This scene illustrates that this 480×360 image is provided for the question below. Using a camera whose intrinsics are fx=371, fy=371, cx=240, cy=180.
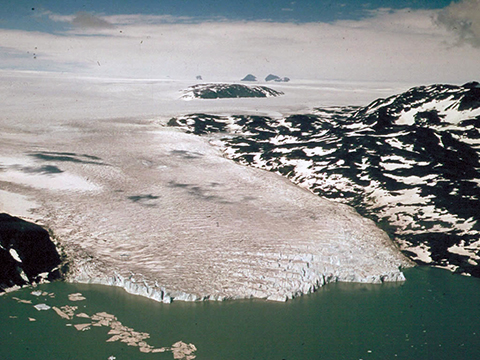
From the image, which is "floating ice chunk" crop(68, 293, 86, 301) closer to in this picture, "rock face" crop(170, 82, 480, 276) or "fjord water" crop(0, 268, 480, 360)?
"fjord water" crop(0, 268, 480, 360)

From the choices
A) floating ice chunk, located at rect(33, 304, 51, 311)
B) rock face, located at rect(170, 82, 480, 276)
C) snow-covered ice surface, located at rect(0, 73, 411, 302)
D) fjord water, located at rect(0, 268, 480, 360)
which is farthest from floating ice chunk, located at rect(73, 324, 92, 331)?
rock face, located at rect(170, 82, 480, 276)

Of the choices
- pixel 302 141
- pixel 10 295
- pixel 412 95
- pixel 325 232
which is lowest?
pixel 10 295

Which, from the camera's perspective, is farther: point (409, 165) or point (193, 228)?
point (409, 165)

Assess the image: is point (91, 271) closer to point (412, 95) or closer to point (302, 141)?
point (302, 141)

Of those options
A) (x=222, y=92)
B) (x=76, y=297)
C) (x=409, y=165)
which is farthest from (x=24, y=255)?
(x=222, y=92)

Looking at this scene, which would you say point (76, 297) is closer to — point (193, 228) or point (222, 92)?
point (193, 228)

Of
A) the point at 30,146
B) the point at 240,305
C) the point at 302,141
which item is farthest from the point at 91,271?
the point at 302,141

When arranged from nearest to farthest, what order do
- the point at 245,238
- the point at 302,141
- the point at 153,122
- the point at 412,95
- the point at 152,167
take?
the point at 245,238 < the point at 152,167 < the point at 302,141 < the point at 412,95 < the point at 153,122
